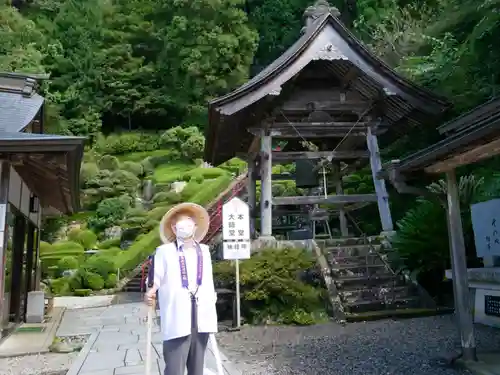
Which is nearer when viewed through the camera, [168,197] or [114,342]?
[114,342]

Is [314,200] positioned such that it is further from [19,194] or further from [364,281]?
[19,194]

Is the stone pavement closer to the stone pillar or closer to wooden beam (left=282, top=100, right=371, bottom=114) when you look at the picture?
the stone pillar

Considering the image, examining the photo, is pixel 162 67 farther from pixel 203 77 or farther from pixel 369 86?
pixel 369 86

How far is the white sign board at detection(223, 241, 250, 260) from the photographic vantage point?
8.14 metres

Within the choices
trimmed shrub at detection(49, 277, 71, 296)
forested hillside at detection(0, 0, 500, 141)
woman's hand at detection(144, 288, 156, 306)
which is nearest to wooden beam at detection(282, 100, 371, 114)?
woman's hand at detection(144, 288, 156, 306)

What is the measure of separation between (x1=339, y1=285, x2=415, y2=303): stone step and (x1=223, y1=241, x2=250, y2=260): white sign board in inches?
80.6

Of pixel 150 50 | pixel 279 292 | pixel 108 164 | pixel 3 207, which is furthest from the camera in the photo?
pixel 150 50

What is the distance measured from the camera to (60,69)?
35.0 meters

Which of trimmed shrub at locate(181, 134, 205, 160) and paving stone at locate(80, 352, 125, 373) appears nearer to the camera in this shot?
paving stone at locate(80, 352, 125, 373)

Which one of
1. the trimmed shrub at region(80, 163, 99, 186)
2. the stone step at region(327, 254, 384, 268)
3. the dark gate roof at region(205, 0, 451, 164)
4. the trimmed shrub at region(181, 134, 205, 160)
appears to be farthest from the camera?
the trimmed shrub at region(181, 134, 205, 160)

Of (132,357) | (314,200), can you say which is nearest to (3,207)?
(132,357)

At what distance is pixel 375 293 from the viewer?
28.7 ft

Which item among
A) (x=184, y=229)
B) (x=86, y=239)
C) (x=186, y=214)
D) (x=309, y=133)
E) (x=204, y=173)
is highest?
(x=204, y=173)

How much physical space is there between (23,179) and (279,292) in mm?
5492
